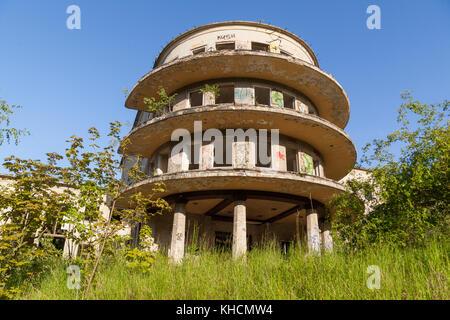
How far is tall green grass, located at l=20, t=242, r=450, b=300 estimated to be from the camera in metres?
5.05

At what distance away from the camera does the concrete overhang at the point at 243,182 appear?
12984 millimetres

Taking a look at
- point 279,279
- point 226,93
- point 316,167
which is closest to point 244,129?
point 226,93

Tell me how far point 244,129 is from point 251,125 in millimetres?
457

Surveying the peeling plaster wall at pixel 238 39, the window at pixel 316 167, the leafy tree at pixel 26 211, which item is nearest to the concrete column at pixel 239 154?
the window at pixel 316 167

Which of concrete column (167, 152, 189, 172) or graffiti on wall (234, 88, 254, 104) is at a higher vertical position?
graffiti on wall (234, 88, 254, 104)

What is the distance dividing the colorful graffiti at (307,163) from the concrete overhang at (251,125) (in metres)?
0.95

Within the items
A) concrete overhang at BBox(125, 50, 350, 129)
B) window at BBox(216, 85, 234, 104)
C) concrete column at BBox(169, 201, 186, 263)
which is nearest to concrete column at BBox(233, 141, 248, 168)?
concrete column at BBox(169, 201, 186, 263)

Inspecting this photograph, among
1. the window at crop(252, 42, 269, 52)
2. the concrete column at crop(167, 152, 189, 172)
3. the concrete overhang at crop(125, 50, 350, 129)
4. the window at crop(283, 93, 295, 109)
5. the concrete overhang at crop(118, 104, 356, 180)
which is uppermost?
the window at crop(252, 42, 269, 52)

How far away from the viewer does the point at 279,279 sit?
228 inches

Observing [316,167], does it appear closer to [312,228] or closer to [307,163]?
[307,163]

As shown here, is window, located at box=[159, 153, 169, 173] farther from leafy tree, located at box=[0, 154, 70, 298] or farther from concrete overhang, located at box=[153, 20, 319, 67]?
leafy tree, located at box=[0, 154, 70, 298]

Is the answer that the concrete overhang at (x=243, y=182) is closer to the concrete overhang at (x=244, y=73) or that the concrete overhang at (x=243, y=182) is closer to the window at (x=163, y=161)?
the window at (x=163, y=161)

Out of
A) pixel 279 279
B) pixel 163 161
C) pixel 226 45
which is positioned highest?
pixel 226 45

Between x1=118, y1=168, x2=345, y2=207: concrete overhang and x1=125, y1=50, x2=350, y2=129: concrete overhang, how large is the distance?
636cm
